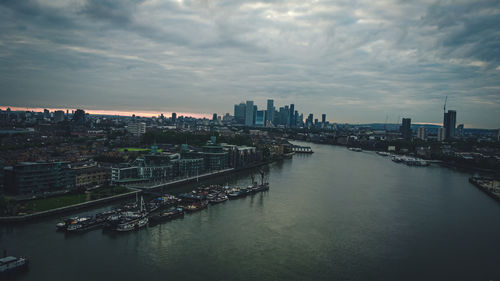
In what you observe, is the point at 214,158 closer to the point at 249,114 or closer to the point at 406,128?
the point at 406,128

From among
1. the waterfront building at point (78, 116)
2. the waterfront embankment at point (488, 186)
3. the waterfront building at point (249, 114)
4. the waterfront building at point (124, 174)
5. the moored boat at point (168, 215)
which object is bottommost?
the moored boat at point (168, 215)

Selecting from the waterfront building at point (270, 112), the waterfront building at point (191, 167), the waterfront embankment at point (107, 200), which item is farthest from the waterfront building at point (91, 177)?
the waterfront building at point (270, 112)

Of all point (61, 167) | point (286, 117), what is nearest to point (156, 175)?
point (61, 167)

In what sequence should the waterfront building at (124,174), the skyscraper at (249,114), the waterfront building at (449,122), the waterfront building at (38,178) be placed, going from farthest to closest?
the skyscraper at (249,114) < the waterfront building at (449,122) < the waterfront building at (124,174) < the waterfront building at (38,178)

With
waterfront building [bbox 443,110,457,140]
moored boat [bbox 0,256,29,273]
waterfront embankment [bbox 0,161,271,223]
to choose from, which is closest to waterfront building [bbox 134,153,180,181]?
waterfront embankment [bbox 0,161,271,223]

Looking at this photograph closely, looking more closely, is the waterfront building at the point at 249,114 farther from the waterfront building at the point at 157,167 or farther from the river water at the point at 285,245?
the river water at the point at 285,245

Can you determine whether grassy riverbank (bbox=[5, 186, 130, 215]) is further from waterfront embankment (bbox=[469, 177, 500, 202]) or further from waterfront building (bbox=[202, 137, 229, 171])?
waterfront embankment (bbox=[469, 177, 500, 202])

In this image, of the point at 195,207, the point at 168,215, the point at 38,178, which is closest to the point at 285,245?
the point at 168,215
